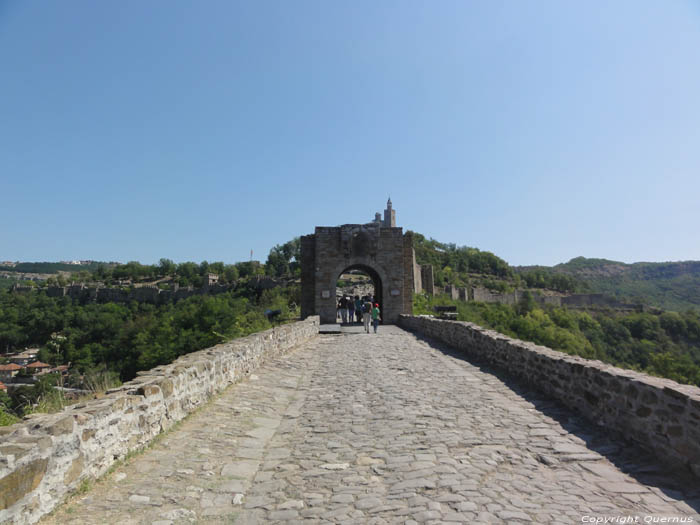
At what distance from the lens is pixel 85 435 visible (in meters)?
2.98

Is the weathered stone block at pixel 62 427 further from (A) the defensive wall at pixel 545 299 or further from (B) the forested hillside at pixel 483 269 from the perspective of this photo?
(B) the forested hillside at pixel 483 269

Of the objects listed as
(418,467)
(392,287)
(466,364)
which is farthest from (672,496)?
(392,287)

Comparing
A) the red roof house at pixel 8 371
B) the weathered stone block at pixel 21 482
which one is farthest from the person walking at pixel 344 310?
the red roof house at pixel 8 371

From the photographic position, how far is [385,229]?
834 inches

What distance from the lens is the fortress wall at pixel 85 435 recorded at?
2.34 metres

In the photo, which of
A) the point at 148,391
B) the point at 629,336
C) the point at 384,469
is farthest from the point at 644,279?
the point at 148,391

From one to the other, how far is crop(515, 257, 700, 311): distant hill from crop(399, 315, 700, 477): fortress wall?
11790cm

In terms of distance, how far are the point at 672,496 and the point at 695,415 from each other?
25.0 inches

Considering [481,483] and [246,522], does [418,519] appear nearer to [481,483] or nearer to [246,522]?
[481,483]

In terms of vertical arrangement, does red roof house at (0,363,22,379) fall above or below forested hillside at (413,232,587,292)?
below

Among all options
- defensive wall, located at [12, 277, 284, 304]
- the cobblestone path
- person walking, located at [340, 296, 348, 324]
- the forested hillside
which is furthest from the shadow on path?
the forested hillside

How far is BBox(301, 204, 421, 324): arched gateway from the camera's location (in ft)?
68.3

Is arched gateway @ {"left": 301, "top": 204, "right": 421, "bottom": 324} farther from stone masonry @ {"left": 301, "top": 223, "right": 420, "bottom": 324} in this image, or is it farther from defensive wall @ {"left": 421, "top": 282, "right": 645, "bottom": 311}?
defensive wall @ {"left": 421, "top": 282, "right": 645, "bottom": 311}

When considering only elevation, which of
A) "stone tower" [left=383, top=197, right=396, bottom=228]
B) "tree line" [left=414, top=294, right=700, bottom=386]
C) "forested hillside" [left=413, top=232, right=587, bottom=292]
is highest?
"stone tower" [left=383, top=197, right=396, bottom=228]
